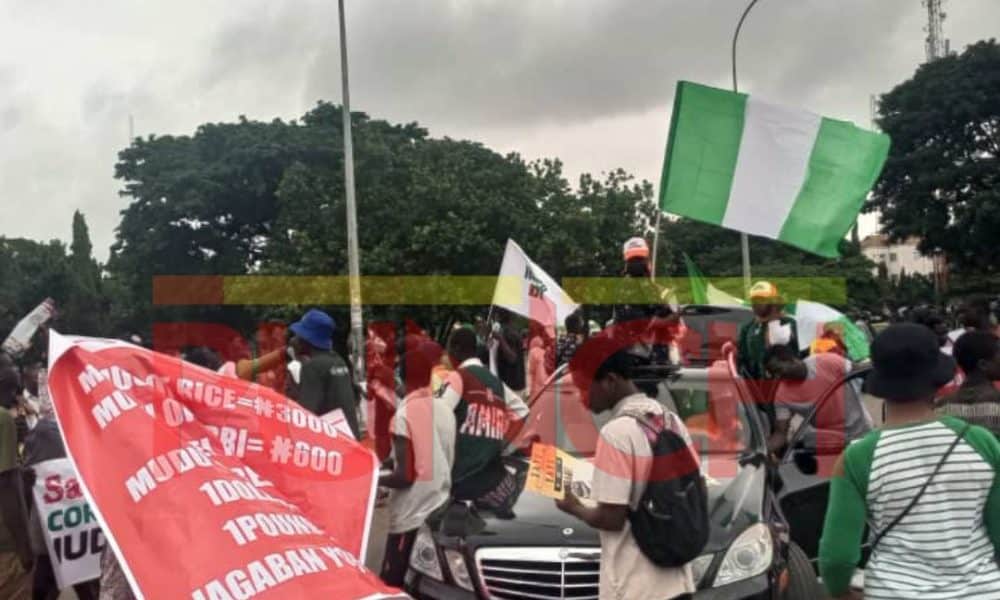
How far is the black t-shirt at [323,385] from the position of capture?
633 cm

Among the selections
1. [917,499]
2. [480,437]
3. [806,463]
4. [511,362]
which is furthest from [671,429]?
[511,362]

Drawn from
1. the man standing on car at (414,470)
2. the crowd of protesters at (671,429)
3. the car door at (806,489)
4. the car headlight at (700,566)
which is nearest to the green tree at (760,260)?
the crowd of protesters at (671,429)

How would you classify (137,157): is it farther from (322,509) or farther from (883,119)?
(322,509)

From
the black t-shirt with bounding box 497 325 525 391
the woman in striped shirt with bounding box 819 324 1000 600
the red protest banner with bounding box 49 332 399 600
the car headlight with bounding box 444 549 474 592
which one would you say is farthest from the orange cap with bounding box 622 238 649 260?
the woman in striped shirt with bounding box 819 324 1000 600

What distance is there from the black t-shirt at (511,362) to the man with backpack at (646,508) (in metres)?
8.28

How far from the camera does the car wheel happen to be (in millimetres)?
5098

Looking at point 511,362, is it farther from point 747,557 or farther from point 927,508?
point 927,508

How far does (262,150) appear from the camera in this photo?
37469 millimetres

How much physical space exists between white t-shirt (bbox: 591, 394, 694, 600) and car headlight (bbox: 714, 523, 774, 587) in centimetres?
97

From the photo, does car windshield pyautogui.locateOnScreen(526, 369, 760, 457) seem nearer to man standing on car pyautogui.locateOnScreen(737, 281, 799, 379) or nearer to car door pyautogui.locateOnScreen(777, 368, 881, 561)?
car door pyautogui.locateOnScreen(777, 368, 881, 561)

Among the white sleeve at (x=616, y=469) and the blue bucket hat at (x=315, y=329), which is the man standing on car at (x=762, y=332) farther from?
the white sleeve at (x=616, y=469)

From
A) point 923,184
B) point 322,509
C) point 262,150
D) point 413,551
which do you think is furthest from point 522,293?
point 923,184

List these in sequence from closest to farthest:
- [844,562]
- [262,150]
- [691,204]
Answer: [844,562] < [691,204] < [262,150]

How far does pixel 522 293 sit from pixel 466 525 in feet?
25.7
